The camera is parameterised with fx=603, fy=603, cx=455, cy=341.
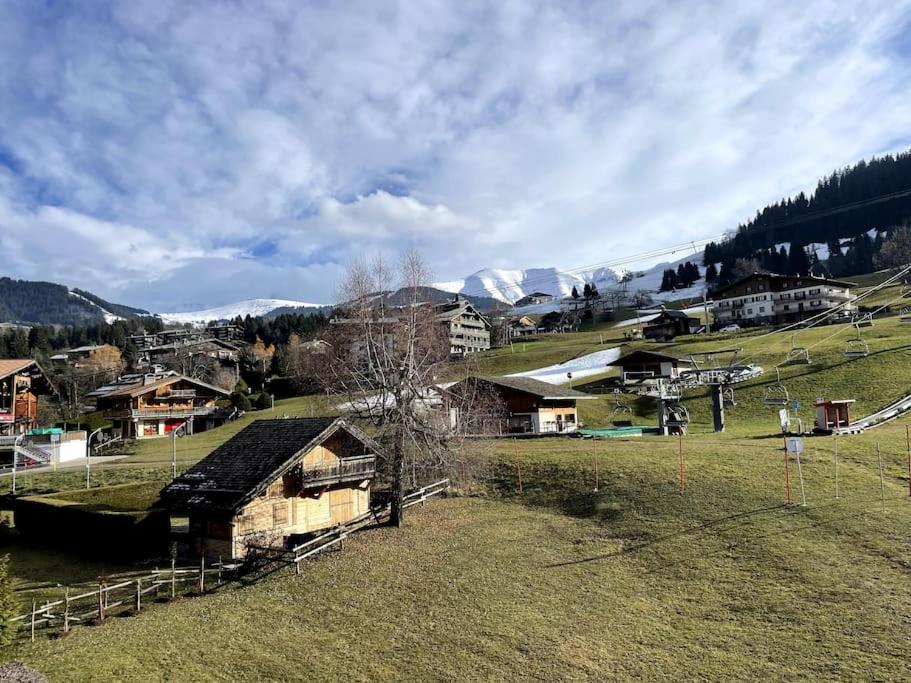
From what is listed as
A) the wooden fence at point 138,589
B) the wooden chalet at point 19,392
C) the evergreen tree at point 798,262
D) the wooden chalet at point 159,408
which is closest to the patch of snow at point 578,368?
the wooden chalet at point 159,408

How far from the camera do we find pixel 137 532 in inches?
1175

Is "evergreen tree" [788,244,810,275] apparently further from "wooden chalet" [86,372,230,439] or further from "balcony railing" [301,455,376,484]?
"balcony railing" [301,455,376,484]

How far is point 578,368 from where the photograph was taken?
7919cm

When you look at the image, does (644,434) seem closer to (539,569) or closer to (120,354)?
(539,569)

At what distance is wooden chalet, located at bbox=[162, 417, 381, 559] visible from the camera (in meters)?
26.6

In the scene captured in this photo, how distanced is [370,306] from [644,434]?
24.1m

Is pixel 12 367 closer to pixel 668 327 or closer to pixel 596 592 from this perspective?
pixel 596 592

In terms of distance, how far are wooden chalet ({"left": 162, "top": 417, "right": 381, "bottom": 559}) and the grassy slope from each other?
12.3 ft

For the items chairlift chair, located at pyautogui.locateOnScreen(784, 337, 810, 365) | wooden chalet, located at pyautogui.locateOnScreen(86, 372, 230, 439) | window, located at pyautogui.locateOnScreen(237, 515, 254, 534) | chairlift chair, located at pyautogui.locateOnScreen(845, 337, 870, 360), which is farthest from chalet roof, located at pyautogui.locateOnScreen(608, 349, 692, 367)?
wooden chalet, located at pyautogui.locateOnScreen(86, 372, 230, 439)

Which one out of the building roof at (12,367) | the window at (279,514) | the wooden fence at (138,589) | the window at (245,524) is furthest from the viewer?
the building roof at (12,367)

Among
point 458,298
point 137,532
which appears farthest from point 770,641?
point 458,298

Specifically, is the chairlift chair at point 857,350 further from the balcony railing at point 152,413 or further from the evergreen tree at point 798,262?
the evergreen tree at point 798,262

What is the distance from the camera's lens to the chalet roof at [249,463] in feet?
87.3

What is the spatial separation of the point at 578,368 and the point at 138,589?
64.2 meters
